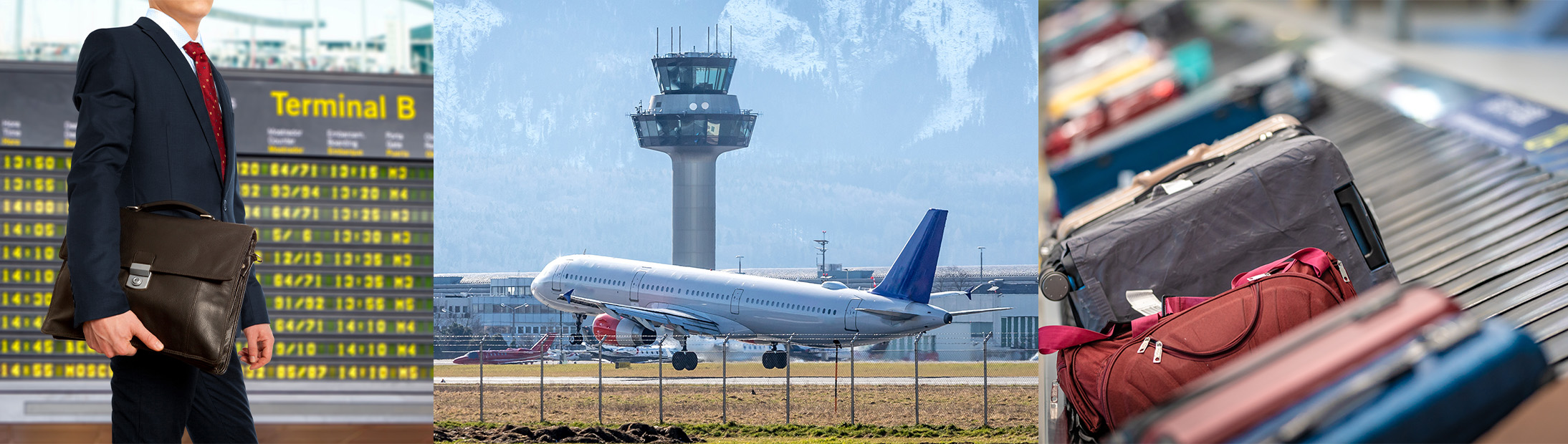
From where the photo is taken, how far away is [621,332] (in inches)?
164

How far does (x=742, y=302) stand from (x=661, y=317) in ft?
1.13

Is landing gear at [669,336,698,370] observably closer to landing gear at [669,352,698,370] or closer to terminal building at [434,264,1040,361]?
landing gear at [669,352,698,370]

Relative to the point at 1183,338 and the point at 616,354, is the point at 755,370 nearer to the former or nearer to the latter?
the point at 616,354

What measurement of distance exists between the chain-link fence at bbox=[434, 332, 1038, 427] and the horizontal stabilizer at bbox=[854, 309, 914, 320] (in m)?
0.12

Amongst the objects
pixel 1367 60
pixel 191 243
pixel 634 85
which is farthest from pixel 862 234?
pixel 1367 60

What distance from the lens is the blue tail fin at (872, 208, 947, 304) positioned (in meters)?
3.55

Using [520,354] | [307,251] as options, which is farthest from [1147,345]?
[307,251]

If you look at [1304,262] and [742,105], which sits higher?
[742,105]

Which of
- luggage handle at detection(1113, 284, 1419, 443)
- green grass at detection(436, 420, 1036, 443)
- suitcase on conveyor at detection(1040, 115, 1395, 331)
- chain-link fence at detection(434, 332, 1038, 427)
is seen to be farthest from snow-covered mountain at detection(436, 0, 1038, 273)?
luggage handle at detection(1113, 284, 1419, 443)

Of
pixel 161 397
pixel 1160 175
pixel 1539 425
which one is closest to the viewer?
pixel 1539 425

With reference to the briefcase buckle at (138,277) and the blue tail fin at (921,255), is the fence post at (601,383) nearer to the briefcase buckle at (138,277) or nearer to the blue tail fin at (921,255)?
the blue tail fin at (921,255)

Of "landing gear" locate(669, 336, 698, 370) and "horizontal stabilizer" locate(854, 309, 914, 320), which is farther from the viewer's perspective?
"landing gear" locate(669, 336, 698, 370)

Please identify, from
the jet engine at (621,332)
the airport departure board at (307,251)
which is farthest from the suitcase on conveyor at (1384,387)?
the airport departure board at (307,251)

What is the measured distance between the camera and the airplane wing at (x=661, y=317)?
13.0 ft
